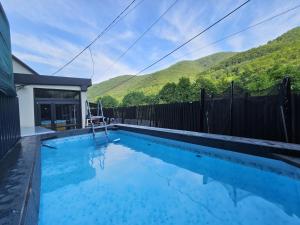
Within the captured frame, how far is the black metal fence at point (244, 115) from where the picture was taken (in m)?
4.82

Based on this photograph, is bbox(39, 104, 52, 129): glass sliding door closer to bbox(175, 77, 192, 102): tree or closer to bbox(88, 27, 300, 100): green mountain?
bbox(175, 77, 192, 102): tree

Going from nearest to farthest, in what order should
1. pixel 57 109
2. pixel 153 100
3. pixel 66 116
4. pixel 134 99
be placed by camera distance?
pixel 57 109 < pixel 66 116 < pixel 153 100 < pixel 134 99

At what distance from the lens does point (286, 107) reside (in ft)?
15.9

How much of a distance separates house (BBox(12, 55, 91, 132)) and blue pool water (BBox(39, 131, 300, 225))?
Result: 17.3ft

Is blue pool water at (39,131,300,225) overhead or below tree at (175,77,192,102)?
below

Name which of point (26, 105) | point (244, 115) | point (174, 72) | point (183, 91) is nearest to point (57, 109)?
point (26, 105)

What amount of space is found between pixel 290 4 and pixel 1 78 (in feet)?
36.1

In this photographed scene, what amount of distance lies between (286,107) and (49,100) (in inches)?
428

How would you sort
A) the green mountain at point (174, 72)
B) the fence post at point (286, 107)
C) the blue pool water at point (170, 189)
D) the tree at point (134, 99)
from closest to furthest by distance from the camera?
1. the blue pool water at point (170, 189)
2. the fence post at point (286, 107)
3. the tree at point (134, 99)
4. the green mountain at point (174, 72)

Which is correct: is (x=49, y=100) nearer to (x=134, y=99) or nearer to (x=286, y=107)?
(x=286, y=107)

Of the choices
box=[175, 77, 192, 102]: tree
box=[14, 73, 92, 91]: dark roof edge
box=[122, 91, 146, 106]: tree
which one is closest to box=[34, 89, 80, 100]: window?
box=[14, 73, 92, 91]: dark roof edge

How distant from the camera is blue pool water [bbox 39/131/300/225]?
9.21 feet

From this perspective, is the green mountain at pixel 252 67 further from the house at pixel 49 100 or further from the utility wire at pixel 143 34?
the house at pixel 49 100

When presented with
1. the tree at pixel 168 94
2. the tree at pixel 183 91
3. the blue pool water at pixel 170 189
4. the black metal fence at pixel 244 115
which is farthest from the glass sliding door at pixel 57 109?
the tree at pixel 183 91
